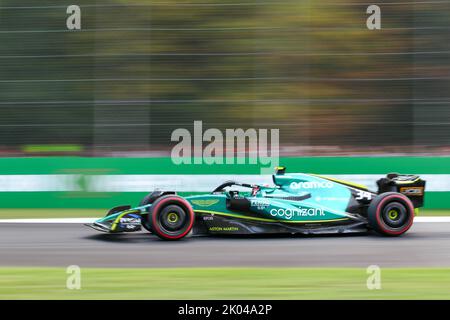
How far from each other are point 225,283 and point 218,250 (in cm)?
195

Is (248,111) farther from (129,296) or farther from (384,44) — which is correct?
(129,296)

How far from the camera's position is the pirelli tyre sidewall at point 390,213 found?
8.95 m

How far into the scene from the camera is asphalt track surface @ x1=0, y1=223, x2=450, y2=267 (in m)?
7.20

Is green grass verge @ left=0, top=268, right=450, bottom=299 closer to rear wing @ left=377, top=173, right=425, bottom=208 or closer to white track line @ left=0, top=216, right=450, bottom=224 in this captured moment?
rear wing @ left=377, top=173, right=425, bottom=208

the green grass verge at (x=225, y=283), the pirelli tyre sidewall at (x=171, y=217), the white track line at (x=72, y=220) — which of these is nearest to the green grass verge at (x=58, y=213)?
the white track line at (x=72, y=220)

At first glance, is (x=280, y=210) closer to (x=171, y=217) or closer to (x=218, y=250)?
(x=218, y=250)

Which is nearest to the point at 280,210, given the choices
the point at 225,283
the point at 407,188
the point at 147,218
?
the point at 147,218

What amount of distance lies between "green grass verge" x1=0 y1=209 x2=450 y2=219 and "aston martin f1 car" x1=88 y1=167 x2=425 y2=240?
122 inches

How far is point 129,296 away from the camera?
5469 mm

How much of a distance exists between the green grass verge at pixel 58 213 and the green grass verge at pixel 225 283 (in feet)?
17.3

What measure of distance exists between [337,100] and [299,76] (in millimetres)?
902

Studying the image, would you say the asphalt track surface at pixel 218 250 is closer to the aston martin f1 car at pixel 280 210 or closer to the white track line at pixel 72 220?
the aston martin f1 car at pixel 280 210

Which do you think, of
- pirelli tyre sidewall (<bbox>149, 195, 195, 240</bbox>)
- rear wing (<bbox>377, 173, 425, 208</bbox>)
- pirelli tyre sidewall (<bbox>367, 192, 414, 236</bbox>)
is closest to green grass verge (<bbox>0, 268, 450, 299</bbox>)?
pirelli tyre sidewall (<bbox>149, 195, 195, 240</bbox>)
